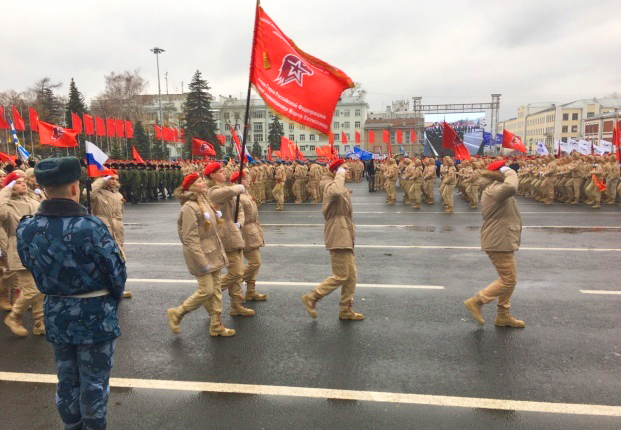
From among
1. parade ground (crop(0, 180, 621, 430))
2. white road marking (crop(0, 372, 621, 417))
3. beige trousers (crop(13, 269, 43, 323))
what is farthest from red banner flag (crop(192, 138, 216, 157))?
white road marking (crop(0, 372, 621, 417))

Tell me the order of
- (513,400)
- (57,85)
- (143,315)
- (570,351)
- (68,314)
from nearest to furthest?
1. (68,314)
2. (513,400)
3. (570,351)
4. (143,315)
5. (57,85)

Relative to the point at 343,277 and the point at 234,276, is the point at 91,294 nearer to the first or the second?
the point at 234,276

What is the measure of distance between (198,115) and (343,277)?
176 ft

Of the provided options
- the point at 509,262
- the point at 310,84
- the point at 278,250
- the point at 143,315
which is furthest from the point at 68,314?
the point at 278,250

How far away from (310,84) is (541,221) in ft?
35.8

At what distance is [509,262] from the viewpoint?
5.08 m

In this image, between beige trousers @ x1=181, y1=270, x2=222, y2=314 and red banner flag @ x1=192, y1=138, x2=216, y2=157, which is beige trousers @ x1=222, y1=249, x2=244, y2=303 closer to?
beige trousers @ x1=181, y1=270, x2=222, y2=314

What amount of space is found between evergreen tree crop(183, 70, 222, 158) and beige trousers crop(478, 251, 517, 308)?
52.2 metres

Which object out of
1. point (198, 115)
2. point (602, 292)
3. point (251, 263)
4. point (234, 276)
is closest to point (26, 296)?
point (234, 276)

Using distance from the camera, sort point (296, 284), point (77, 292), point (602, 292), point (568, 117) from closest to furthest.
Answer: point (77, 292)
point (602, 292)
point (296, 284)
point (568, 117)

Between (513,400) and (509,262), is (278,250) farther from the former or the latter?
(513,400)

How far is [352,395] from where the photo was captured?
12.2ft

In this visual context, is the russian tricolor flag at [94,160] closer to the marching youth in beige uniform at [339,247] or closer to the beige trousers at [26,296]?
the beige trousers at [26,296]

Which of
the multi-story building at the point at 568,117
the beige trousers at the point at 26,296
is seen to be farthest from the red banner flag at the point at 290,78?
the multi-story building at the point at 568,117
